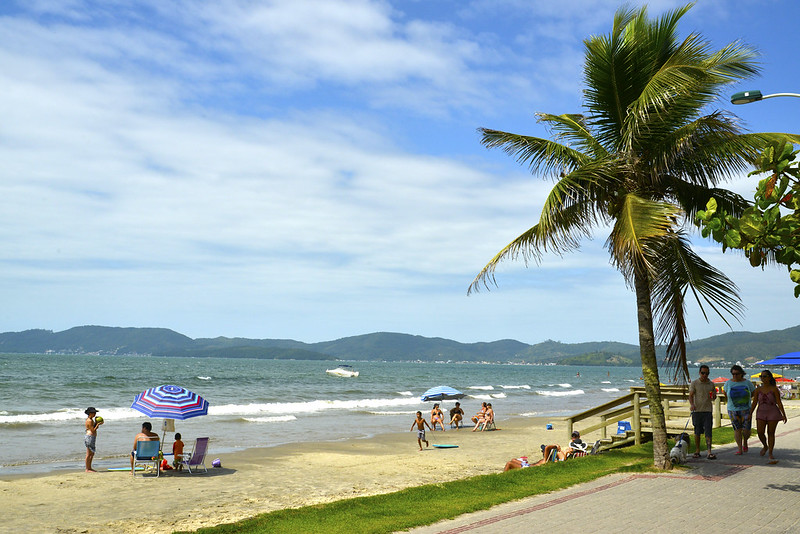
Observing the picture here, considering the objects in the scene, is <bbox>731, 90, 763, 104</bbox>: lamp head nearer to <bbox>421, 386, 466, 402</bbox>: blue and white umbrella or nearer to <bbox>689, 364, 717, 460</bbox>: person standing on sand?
<bbox>689, 364, 717, 460</bbox>: person standing on sand

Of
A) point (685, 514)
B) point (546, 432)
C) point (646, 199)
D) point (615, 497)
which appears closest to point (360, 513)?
point (615, 497)

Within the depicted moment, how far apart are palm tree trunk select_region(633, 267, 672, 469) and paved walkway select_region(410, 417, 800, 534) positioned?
1.30 ft

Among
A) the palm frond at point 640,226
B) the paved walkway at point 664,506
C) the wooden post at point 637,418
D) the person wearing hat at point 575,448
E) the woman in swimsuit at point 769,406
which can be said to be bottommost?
the person wearing hat at point 575,448

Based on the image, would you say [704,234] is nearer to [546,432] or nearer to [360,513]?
[360,513]

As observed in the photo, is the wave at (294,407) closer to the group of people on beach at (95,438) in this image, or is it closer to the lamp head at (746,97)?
the group of people on beach at (95,438)

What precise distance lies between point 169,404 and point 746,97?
13003 millimetres

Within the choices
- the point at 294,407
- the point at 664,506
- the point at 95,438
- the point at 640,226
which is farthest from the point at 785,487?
the point at 294,407

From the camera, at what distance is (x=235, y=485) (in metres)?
14.2

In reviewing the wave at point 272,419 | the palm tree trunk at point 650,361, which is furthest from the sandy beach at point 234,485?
the wave at point 272,419

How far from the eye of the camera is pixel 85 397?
42219 mm

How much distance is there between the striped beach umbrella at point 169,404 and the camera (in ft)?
48.2

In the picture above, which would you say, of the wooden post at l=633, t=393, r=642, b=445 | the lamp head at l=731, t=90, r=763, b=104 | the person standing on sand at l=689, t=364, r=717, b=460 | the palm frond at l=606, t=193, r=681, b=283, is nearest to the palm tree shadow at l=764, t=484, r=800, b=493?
the person standing on sand at l=689, t=364, r=717, b=460

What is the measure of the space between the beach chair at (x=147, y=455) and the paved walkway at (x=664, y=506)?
31.5ft

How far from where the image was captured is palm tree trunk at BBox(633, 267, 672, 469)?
1081cm
